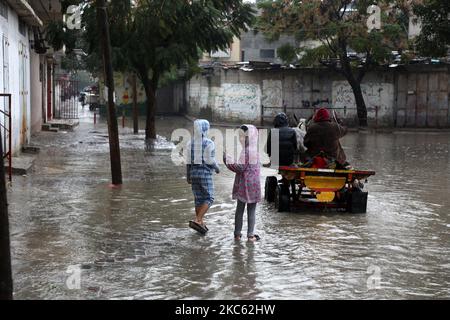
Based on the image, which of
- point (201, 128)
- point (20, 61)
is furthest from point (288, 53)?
point (201, 128)

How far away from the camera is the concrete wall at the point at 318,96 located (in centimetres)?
3556

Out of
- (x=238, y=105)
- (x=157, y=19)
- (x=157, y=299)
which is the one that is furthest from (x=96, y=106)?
(x=157, y=299)

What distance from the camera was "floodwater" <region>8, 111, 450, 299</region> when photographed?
269 inches

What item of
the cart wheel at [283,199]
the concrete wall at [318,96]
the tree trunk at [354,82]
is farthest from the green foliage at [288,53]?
the cart wheel at [283,199]

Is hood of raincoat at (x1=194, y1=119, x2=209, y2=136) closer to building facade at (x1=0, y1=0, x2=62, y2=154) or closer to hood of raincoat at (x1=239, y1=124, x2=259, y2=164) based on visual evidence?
hood of raincoat at (x1=239, y1=124, x2=259, y2=164)

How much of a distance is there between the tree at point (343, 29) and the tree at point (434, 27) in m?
7.68

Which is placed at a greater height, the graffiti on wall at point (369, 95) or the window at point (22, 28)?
the window at point (22, 28)

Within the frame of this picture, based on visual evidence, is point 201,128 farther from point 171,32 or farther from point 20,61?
point 171,32

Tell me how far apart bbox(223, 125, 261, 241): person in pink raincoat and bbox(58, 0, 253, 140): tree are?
10.9 m

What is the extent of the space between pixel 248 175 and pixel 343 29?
26168 millimetres

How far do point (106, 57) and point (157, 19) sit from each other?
6.39 meters

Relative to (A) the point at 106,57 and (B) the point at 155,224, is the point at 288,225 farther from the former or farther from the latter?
(A) the point at 106,57

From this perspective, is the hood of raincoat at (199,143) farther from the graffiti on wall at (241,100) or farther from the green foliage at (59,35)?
the graffiti on wall at (241,100)

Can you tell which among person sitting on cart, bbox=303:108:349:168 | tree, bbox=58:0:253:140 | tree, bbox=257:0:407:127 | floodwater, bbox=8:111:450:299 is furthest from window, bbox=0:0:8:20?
tree, bbox=257:0:407:127
